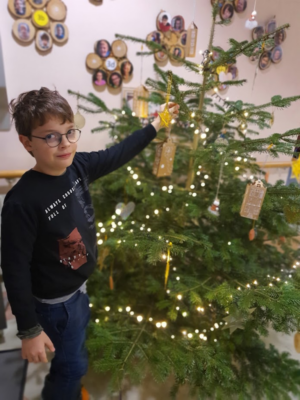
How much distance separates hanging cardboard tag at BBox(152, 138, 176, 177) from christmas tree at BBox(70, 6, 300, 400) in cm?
8

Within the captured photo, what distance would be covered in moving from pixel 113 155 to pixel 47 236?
376mm

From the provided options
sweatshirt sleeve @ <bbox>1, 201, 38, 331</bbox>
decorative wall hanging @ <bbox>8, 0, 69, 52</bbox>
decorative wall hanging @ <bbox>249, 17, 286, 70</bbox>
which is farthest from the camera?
decorative wall hanging @ <bbox>249, 17, 286, 70</bbox>

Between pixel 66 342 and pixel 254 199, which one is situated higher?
pixel 254 199

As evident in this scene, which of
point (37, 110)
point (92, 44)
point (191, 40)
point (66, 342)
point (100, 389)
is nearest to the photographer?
point (37, 110)

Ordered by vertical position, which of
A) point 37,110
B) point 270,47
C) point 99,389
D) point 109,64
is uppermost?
point 270,47

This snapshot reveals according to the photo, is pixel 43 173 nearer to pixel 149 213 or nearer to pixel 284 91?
pixel 149 213

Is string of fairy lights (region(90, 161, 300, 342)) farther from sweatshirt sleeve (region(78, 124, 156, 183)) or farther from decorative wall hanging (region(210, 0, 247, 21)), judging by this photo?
decorative wall hanging (region(210, 0, 247, 21))

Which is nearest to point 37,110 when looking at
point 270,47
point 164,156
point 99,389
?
point 164,156

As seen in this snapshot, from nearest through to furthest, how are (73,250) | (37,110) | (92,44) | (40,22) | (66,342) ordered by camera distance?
1. (37,110)
2. (73,250)
3. (66,342)
4. (40,22)
5. (92,44)

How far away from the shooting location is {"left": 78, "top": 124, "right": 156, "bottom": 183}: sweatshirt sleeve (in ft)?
3.10

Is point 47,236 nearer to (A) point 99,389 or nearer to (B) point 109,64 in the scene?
(A) point 99,389

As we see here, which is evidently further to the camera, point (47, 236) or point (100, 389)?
point (100, 389)

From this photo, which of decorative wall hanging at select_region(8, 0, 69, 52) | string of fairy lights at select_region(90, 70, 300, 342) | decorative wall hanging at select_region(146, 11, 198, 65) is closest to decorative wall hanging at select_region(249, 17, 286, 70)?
decorative wall hanging at select_region(146, 11, 198, 65)

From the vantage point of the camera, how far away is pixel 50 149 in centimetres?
71
